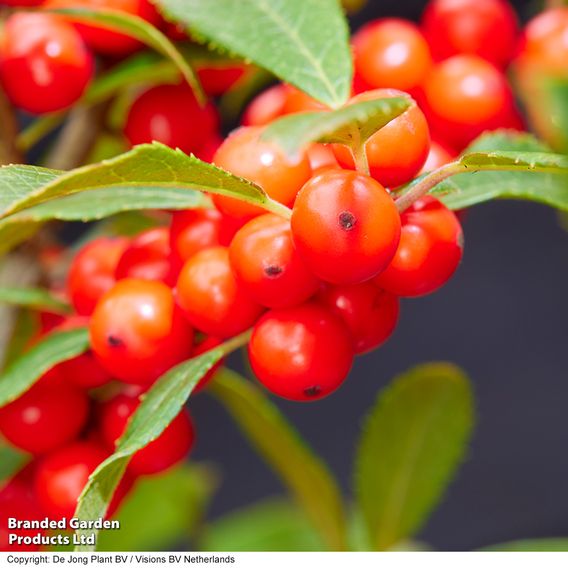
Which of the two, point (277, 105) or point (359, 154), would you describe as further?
point (277, 105)

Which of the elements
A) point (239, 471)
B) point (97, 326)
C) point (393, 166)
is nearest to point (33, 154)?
point (239, 471)

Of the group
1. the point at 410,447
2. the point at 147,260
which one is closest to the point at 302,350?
the point at 147,260

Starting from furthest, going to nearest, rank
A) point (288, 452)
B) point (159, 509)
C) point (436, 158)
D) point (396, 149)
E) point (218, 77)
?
1. point (159, 509)
2. point (288, 452)
3. point (218, 77)
4. point (436, 158)
5. point (396, 149)

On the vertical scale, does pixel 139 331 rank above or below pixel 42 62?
below

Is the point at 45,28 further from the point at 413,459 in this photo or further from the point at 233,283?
the point at 413,459

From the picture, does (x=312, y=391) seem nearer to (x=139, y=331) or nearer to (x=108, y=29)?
(x=139, y=331)

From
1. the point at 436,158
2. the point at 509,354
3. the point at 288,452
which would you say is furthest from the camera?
the point at 509,354
